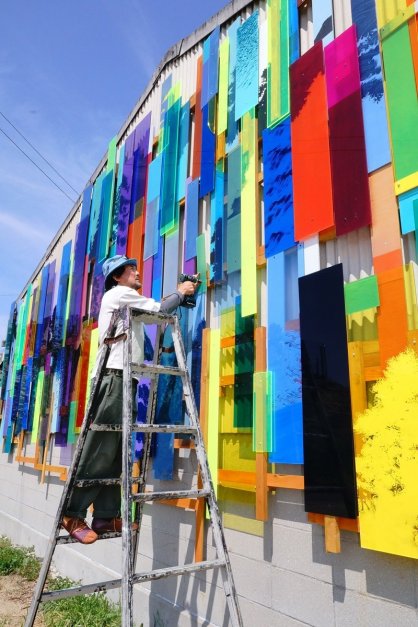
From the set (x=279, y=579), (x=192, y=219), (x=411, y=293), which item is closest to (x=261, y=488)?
(x=279, y=579)

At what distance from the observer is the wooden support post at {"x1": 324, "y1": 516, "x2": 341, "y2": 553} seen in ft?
6.88

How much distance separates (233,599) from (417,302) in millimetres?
1515

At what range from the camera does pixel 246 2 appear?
3.57 metres

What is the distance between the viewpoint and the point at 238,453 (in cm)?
280

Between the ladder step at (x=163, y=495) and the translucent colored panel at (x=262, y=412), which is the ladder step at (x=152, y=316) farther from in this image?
the ladder step at (x=163, y=495)

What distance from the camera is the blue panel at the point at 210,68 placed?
376cm

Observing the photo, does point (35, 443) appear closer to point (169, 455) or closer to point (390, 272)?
point (169, 455)

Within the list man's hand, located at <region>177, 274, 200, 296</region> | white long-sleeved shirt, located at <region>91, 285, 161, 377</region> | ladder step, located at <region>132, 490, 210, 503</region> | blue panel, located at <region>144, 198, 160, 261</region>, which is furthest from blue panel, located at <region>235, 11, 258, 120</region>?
ladder step, located at <region>132, 490, 210, 503</region>

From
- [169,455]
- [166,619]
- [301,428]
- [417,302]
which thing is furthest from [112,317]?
[166,619]

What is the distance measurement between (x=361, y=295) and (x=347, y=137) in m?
0.87

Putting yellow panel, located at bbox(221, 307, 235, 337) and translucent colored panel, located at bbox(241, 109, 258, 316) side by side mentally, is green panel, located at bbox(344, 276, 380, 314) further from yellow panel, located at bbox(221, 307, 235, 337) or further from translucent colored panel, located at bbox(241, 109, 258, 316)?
yellow panel, located at bbox(221, 307, 235, 337)

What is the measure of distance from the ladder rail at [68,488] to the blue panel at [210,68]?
203 cm

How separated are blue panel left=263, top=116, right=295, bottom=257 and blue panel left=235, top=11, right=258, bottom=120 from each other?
1.41 ft

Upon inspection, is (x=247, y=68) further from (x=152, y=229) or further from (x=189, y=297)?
(x=189, y=297)
